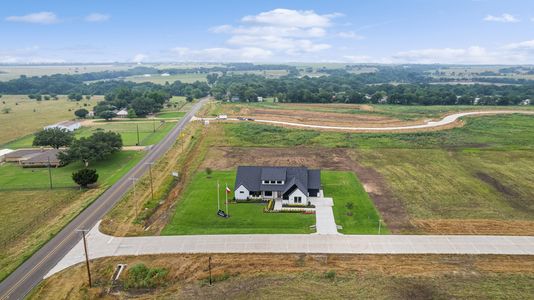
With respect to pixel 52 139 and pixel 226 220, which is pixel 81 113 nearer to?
pixel 52 139

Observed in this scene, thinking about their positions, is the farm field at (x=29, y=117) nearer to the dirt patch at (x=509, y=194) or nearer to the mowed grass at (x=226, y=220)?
the mowed grass at (x=226, y=220)

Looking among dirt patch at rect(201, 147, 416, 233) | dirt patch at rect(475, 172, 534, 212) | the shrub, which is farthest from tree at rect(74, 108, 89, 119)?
dirt patch at rect(475, 172, 534, 212)

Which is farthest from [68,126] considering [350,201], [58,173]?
[350,201]

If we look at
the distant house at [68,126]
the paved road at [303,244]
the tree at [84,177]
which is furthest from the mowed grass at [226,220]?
the distant house at [68,126]

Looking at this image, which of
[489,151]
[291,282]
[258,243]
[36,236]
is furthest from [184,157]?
[489,151]

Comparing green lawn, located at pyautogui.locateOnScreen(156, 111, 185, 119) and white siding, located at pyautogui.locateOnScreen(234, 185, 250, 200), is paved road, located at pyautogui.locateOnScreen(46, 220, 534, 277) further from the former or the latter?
green lawn, located at pyautogui.locateOnScreen(156, 111, 185, 119)

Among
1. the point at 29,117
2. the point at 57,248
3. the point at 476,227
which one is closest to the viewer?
the point at 57,248

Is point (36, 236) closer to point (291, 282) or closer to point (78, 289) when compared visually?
point (78, 289)
